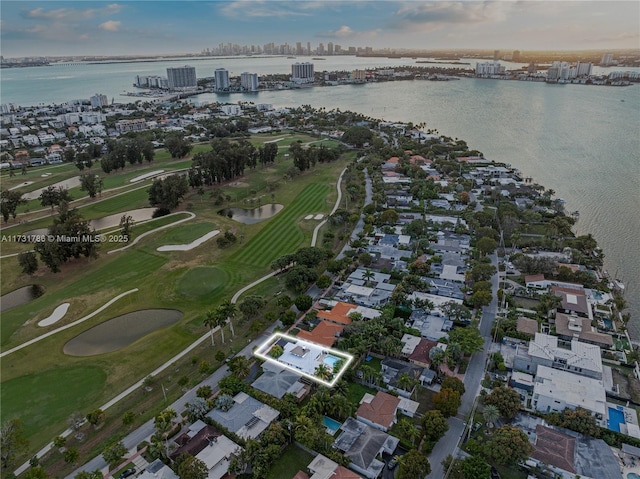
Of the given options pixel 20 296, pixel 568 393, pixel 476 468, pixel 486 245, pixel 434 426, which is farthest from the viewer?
pixel 486 245

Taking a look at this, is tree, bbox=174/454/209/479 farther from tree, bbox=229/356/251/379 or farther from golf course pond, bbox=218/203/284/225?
golf course pond, bbox=218/203/284/225

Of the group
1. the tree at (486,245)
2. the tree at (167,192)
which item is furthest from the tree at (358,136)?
the tree at (486,245)

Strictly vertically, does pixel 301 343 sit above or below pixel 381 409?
above

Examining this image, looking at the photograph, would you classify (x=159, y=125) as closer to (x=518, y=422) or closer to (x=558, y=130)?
(x=558, y=130)

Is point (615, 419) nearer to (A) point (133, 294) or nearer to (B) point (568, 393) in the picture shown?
(B) point (568, 393)

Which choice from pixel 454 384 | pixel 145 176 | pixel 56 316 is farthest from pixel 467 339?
pixel 145 176

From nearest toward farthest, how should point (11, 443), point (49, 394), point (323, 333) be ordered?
point (11, 443)
point (49, 394)
point (323, 333)
